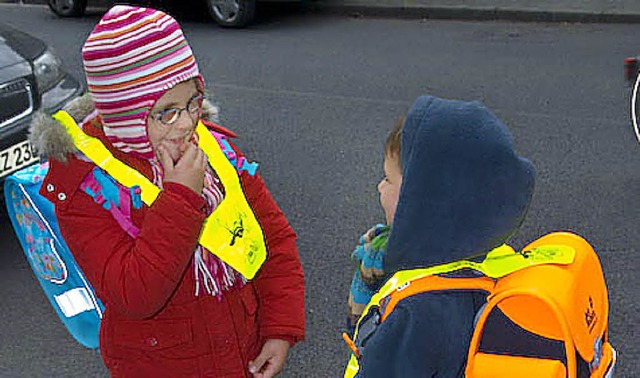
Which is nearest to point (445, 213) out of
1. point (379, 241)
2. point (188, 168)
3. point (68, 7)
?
point (379, 241)

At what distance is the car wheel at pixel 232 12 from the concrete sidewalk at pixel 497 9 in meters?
1.27

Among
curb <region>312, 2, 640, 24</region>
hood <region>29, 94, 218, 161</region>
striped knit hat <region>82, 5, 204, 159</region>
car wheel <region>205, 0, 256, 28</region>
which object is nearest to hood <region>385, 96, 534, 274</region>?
striped knit hat <region>82, 5, 204, 159</region>

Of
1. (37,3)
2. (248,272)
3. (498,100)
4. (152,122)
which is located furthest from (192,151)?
(37,3)

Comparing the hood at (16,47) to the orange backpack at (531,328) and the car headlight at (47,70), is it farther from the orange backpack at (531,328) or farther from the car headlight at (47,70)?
the orange backpack at (531,328)

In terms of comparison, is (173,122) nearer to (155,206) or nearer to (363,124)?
(155,206)

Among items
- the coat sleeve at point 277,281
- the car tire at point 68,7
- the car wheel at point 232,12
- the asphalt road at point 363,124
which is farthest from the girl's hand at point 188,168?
the car tire at point 68,7

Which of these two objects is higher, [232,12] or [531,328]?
[531,328]

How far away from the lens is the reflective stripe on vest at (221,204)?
6.05 feet

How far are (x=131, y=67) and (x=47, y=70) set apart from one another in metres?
3.69

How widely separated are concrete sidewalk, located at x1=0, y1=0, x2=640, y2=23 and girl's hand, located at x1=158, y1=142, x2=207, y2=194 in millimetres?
9264

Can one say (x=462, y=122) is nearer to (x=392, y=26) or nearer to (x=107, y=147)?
(x=107, y=147)

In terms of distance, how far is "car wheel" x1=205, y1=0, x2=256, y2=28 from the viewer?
35.2 ft

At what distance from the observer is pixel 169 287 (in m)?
1.78

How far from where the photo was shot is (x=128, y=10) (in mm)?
1853
